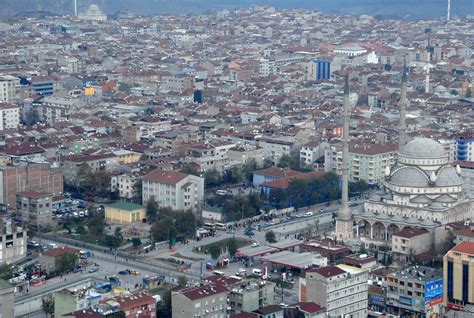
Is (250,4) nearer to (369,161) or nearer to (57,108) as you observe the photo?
(57,108)

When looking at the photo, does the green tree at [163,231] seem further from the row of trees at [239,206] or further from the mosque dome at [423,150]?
the mosque dome at [423,150]

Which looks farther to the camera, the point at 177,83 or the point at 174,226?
the point at 177,83

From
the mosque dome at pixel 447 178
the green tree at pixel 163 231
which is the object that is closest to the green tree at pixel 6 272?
the green tree at pixel 163 231

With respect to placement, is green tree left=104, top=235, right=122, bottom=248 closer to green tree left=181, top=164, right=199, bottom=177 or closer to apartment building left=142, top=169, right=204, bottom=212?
apartment building left=142, top=169, right=204, bottom=212

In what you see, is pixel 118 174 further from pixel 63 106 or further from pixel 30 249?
pixel 63 106

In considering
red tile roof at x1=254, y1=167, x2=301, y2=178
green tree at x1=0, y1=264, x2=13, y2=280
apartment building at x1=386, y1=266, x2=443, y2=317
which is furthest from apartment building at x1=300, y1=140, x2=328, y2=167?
green tree at x1=0, y1=264, x2=13, y2=280

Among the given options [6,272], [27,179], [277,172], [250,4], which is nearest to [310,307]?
[6,272]
